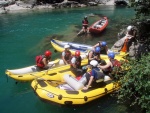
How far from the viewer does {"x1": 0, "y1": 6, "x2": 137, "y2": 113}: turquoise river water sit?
985cm

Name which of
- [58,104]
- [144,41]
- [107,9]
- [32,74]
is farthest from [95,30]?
[107,9]

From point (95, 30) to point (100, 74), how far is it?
894 centimetres

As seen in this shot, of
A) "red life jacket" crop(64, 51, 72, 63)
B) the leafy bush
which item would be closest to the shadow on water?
the leafy bush

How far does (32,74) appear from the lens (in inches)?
433

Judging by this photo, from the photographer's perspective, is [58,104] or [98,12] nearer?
[58,104]

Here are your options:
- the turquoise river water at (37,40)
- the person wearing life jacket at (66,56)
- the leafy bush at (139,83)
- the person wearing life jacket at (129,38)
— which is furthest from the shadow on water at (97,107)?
the person wearing life jacket at (129,38)

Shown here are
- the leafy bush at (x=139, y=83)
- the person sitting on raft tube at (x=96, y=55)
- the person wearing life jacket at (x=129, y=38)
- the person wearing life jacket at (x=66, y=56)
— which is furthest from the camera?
the person wearing life jacket at (x=129, y=38)

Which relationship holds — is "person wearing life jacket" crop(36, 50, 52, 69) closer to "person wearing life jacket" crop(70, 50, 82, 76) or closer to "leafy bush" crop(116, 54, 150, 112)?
"person wearing life jacket" crop(70, 50, 82, 76)

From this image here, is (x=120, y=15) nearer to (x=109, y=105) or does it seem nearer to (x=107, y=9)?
(x=107, y=9)

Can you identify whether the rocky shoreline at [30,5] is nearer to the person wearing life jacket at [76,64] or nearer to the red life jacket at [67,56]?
the red life jacket at [67,56]

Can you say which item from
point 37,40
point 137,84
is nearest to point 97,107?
point 137,84

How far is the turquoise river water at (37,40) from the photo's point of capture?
985 centimetres

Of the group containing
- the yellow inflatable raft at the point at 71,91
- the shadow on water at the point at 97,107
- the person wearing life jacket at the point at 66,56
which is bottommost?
the shadow on water at the point at 97,107

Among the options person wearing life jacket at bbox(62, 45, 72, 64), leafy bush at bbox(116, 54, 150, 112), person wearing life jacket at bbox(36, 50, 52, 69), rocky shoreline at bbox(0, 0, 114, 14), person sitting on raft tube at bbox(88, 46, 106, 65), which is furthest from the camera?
rocky shoreline at bbox(0, 0, 114, 14)
